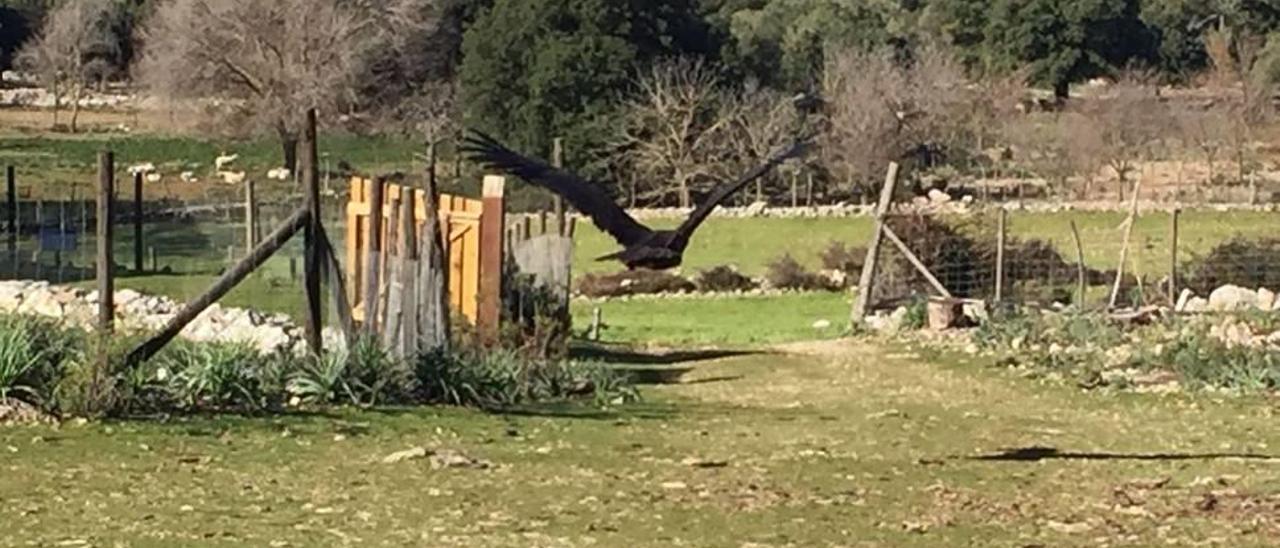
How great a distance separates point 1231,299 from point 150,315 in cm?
1394

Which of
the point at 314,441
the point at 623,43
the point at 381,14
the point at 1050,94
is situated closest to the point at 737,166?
the point at 623,43

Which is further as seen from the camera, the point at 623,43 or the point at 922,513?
the point at 623,43

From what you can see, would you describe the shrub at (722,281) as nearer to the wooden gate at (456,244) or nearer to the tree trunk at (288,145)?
the wooden gate at (456,244)

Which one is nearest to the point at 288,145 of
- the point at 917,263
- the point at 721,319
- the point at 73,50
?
the point at 73,50

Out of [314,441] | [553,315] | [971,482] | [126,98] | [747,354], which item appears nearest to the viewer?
[971,482]

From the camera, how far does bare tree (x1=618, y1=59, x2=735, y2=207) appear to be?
55.6m

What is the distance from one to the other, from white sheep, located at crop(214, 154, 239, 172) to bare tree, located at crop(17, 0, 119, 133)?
568 cm

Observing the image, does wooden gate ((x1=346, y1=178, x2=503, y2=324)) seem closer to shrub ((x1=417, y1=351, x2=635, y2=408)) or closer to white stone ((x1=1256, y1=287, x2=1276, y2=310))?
shrub ((x1=417, y1=351, x2=635, y2=408))

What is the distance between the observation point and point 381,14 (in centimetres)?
6600

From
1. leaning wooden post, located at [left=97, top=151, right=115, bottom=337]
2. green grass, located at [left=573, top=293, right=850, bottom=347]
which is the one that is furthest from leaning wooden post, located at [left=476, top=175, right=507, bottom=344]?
green grass, located at [left=573, top=293, right=850, bottom=347]

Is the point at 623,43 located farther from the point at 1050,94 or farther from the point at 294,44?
the point at 1050,94

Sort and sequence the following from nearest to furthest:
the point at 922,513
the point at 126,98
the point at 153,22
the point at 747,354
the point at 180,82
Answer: the point at 922,513 → the point at 747,354 → the point at 180,82 → the point at 153,22 → the point at 126,98

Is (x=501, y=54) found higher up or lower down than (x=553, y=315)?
higher up

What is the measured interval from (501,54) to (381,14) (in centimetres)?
897
